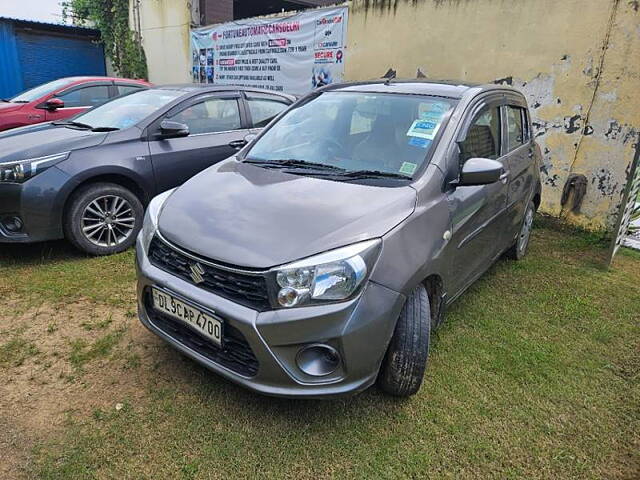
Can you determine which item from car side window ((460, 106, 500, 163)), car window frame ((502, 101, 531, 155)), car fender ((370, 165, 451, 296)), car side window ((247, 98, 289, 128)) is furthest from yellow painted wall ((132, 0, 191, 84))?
car fender ((370, 165, 451, 296))

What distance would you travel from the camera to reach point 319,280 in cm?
194

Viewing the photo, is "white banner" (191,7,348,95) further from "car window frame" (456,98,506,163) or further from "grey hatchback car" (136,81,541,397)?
"grey hatchback car" (136,81,541,397)

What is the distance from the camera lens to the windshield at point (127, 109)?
433 centimetres

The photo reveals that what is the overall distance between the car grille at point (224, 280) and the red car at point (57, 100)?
A: 18.3ft

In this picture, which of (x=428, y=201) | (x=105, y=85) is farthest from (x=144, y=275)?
(x=105, y=85)

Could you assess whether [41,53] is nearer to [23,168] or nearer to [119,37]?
[119,37]

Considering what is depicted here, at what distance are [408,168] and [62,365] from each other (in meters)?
2.26

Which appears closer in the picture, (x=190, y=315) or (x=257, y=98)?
(x=190, y=315)

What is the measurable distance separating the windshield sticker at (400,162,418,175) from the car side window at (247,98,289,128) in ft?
9.05

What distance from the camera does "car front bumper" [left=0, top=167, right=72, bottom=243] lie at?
3486 millimetres

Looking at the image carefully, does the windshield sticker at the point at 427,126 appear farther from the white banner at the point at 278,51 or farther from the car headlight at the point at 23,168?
the white banner at the point at 278,51

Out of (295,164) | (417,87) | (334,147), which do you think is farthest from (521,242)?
(295,164)

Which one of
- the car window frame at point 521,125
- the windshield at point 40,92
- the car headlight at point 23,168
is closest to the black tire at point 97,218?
the car headlight at point 23,168

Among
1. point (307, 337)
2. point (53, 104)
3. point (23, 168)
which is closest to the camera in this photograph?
point (307, 337)
